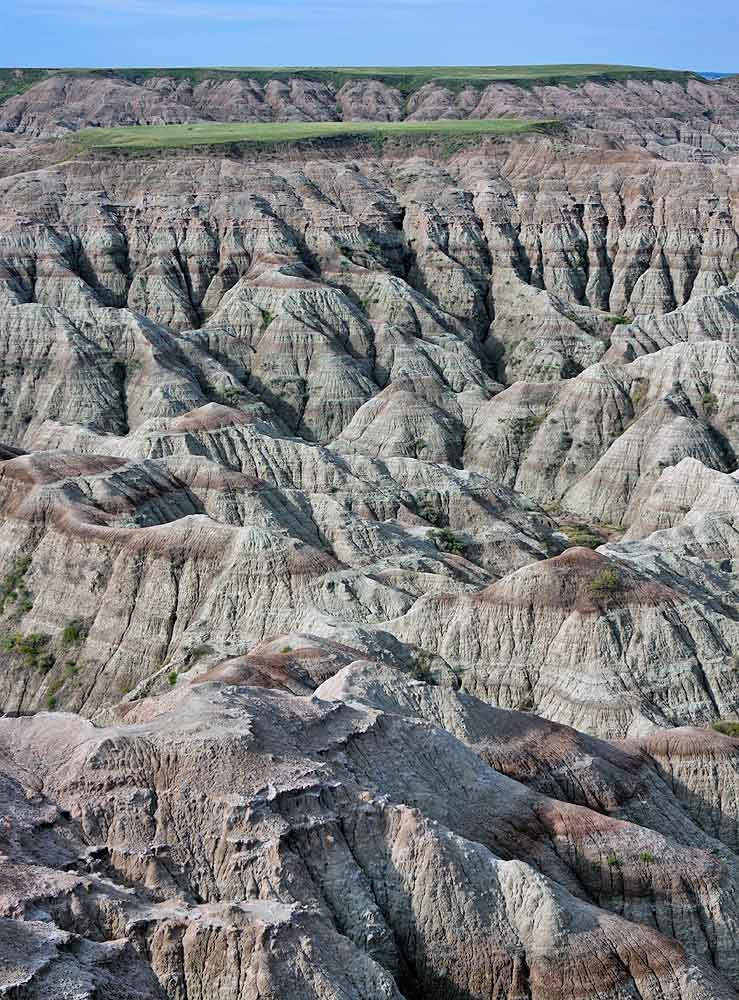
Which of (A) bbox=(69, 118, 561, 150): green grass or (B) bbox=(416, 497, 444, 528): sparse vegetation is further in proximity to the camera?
(A) bbox=(69, 118, 561, 150): green grass

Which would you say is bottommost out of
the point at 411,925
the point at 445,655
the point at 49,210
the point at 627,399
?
the point at 411,925

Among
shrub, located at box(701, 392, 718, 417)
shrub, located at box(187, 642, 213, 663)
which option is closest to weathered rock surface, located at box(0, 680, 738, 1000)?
shrub, located at box(187, 642, 213, 663)

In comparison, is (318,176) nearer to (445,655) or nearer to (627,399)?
(627,399)

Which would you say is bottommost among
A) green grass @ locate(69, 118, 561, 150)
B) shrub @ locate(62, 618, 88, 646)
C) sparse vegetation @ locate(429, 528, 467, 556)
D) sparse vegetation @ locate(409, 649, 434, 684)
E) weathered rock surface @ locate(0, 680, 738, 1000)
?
weathered rock surface @ locate(0, 680, 738, 1000)

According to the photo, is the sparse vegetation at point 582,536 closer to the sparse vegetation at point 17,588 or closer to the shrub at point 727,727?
the shrub at point 727,727

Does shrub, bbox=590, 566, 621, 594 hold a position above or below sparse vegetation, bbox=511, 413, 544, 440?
below

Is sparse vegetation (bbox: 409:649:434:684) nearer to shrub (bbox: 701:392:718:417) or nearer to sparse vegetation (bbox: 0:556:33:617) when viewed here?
sparse vegetation (bbox: 0:556:33:617)

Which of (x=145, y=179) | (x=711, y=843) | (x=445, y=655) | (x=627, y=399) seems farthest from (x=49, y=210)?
(x=711, y=843)

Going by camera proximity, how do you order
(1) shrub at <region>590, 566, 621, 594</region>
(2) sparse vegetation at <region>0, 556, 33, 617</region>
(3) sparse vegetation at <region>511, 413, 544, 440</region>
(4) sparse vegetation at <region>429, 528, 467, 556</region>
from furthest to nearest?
1. (3) sparse vegetation at <region>511, 413, 544, 440</region>
2. (4) sparse vegetation at <region>429, 528, 467, 556</region>
3. (2) sparse vegetation at <region>0, 556, 33, 617</region>
4. (1) shrub at <region>590, 566, 621, 594</region>
